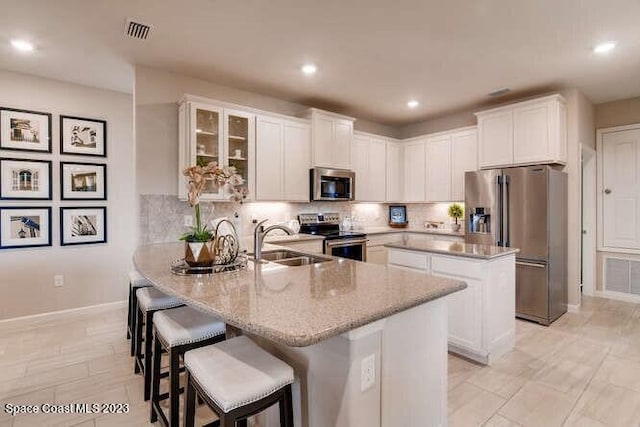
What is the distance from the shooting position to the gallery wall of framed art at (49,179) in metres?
3.43

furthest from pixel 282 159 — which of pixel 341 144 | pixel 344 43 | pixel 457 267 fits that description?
pixel 457 267

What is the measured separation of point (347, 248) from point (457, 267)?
179 cm

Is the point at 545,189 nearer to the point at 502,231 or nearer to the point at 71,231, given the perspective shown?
the point at 502,231

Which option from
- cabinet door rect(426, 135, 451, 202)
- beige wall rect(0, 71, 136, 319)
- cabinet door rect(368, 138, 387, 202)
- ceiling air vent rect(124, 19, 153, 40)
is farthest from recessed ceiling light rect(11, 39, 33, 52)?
cabinet door rect(426, 135, 451, 202)

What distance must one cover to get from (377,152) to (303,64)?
7.73ft

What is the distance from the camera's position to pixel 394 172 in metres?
5.57

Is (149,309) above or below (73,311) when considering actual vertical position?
above

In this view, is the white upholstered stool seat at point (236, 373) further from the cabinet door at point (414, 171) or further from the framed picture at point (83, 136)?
the cabinet door at point (414, 171)

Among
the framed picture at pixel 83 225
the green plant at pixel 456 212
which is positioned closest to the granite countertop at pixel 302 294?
the framed picture at pixel 83 225

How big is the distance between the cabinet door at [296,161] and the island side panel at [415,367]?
2.76 meters

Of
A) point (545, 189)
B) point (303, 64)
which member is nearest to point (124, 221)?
point (303, 64)

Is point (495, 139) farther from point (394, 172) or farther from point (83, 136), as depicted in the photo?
point (83, 136)

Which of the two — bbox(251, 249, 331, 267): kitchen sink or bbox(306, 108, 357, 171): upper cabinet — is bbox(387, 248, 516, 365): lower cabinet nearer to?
bbox(251, 249, 331, 267): kitchen sink

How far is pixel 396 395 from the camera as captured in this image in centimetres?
142
